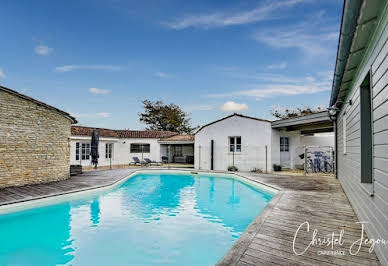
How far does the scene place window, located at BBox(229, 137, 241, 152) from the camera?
16891 millimetres

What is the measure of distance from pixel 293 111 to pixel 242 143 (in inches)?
757

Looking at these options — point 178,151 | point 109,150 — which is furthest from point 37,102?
point 178,151

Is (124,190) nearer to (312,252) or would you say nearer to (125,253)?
(125,253)

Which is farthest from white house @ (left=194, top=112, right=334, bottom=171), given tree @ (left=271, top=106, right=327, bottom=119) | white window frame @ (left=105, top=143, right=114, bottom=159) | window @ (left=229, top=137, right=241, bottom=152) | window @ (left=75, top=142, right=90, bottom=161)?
tree @ (left=271, top=106, right=327, bottom=119)

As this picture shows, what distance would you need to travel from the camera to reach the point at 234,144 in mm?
17016

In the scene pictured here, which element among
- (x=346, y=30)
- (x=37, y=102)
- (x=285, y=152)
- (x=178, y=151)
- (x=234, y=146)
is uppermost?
(x=37, y=102)

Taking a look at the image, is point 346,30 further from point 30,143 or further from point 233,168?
point 233,168

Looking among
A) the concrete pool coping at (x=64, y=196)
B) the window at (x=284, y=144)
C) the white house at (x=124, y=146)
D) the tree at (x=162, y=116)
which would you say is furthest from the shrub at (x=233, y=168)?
the tree at (x=162, y=116)

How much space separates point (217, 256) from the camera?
4605 mm

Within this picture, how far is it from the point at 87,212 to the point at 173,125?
3051cm

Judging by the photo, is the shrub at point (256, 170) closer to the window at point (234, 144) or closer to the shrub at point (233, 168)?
the shrub at point (233, 168)

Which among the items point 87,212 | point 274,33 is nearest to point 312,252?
point 87,212

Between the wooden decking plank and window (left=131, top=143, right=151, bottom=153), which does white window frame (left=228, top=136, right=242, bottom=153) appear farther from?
the wooden decking plank

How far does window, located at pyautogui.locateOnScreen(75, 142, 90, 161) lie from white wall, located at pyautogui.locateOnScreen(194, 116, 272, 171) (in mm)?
8772
